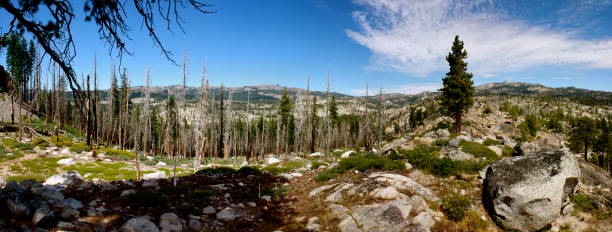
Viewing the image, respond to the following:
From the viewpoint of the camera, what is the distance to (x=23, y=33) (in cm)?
418

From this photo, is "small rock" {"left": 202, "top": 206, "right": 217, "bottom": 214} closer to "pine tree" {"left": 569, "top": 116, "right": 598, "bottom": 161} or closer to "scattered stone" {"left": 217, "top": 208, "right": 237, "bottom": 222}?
"scattered stone" {"left": 217, "top": 208, "right": 237, "bottom": 222}

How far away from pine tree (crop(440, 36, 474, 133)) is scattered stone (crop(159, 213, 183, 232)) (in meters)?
34.0

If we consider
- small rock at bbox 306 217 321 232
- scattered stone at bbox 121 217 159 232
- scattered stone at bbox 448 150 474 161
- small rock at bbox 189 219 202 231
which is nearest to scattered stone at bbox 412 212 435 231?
small rock at bbox 306 217 321 232

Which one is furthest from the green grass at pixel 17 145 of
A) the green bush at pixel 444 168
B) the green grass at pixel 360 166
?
the green bush at pixel 444 168

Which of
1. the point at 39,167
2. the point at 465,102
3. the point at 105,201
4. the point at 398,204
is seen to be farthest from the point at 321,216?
the point at 465,102

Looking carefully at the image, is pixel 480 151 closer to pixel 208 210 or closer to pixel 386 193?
pixel 386 193

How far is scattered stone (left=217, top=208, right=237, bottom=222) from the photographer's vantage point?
8227 mm

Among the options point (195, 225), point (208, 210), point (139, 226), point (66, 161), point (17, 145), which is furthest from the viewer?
point (17, 145)

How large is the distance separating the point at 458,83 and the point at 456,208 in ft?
95.9

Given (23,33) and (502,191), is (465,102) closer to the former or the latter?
(502,191)

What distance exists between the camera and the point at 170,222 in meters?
7.02

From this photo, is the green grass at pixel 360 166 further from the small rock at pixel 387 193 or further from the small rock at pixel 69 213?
the small rock at pixel 69 213

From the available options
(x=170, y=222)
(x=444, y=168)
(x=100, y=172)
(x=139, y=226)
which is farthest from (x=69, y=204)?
(x=100, y=172)

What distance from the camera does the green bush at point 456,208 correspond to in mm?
7767
